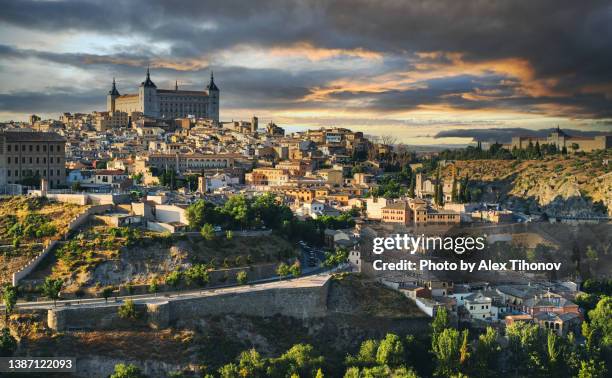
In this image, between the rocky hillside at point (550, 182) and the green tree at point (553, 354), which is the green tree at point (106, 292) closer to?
the green tree at point (553, 354)

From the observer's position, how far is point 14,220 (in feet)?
83.5

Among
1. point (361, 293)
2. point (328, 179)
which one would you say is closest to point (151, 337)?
point (361, 293)

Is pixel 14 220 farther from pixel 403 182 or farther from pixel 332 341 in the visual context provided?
pixel 403 182

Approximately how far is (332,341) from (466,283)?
6.36 metres

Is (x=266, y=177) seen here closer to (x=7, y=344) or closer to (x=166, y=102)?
(x=7, y=344)

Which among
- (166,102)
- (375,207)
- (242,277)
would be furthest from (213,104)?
(242,277)

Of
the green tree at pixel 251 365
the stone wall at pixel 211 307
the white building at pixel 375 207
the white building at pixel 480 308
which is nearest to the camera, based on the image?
the green tree at pixel 251 365

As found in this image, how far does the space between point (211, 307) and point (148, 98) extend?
5081 cm

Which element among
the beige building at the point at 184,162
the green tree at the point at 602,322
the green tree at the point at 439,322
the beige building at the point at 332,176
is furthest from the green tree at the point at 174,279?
the beige building at the point at 332,176

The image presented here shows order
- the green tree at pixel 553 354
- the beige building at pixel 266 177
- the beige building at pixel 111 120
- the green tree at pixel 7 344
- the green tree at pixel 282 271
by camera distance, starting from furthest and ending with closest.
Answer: the beige building at pixel 111 120 < the beige building at pixel 266 177 < the green tree at pixel 282 271 < the green tree at pixel 553 354 < the green tree at pixel 7 344

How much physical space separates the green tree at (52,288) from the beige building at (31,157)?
375 inches

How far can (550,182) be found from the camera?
46094mm

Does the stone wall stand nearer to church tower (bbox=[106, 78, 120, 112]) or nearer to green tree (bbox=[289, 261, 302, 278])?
green tree (bbox=[289, 261, 302, 278])

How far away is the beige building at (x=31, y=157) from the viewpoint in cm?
2952
